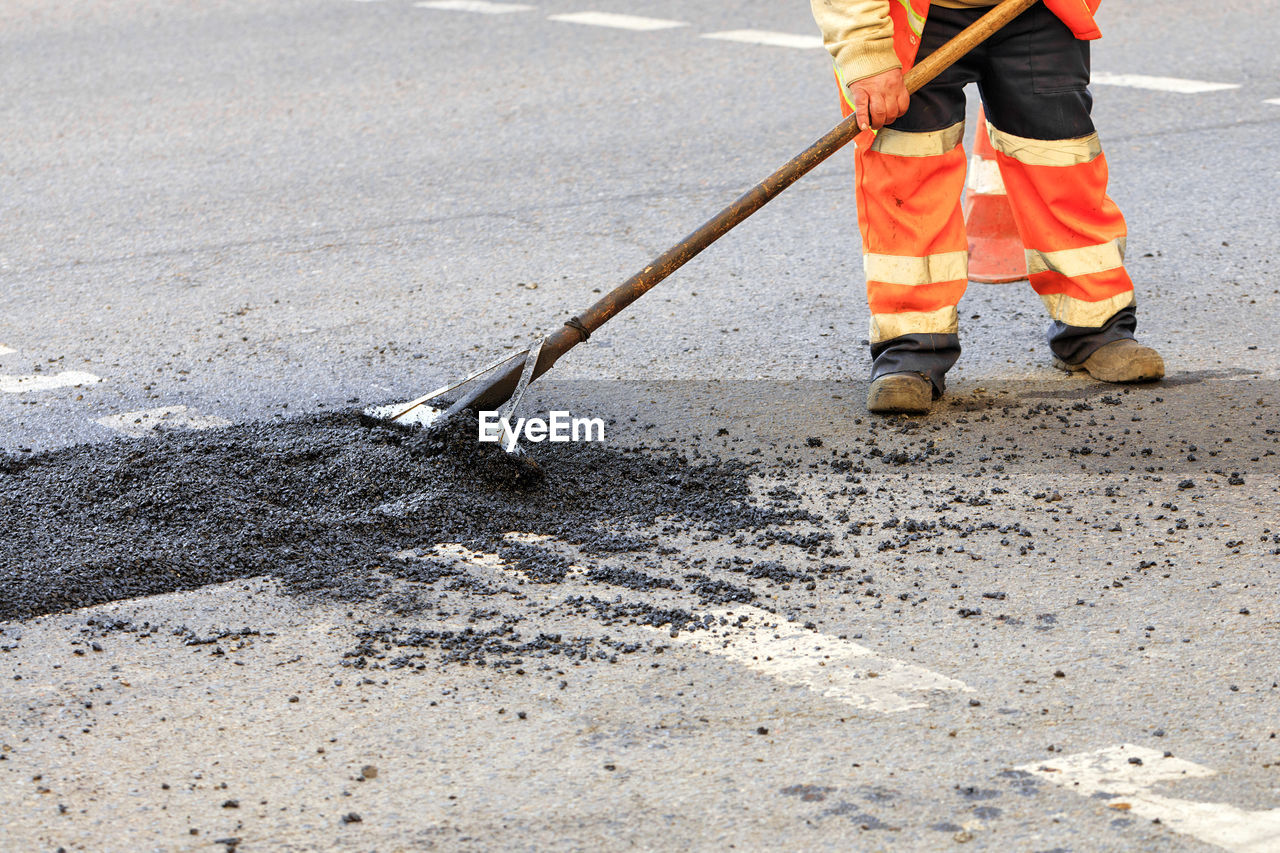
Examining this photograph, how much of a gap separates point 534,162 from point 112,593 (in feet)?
12.6

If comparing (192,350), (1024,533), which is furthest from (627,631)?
(192,350)

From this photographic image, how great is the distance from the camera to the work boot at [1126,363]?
13.5 ft

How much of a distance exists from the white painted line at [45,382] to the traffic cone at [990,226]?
2.81 m

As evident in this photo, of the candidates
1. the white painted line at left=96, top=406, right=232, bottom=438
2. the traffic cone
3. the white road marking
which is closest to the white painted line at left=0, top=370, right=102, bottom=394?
the white painted line at left=96, top=406, right=232, bottom=438

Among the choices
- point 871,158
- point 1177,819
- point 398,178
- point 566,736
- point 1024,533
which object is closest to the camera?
point 1177,819

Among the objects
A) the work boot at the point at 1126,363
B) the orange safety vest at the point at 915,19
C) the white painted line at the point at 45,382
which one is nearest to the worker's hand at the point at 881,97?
the orange safety vest at the point at 915,19

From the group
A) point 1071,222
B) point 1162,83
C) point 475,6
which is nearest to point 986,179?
point 1071,222

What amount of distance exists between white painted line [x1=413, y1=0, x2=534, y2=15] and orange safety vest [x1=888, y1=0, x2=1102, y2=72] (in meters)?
5.96

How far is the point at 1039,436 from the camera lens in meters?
3.84

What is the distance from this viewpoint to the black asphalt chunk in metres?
3.14

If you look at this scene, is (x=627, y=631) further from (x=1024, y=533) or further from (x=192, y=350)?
(x=192, y=350)

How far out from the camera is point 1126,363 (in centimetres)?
414

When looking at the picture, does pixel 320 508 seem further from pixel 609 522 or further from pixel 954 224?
pixel 954 224

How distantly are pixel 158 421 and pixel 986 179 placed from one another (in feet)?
9.04
